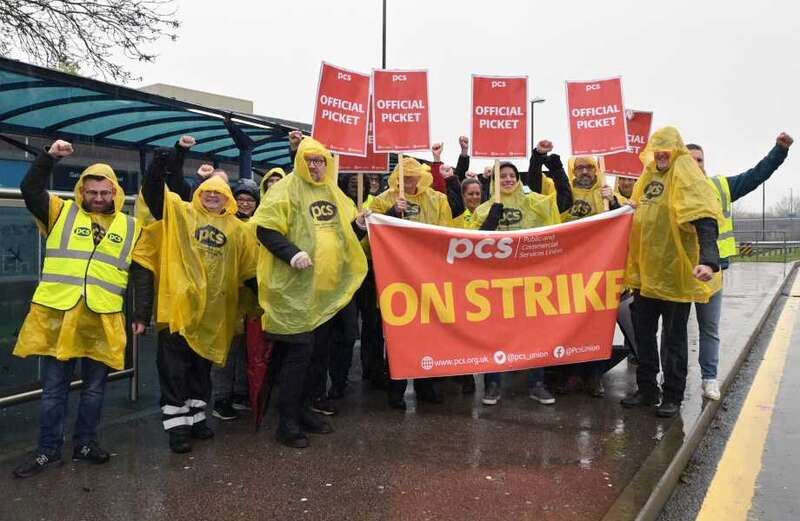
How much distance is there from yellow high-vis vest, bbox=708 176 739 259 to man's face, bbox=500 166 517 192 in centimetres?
166

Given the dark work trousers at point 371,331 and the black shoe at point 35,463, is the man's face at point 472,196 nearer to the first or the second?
the dark work trousers at point 371,331

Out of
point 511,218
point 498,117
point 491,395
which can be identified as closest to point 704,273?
point 511,218

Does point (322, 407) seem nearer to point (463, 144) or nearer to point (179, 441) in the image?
point (179, 441)

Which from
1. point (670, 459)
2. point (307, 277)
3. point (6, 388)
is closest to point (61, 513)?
point (6, 388)

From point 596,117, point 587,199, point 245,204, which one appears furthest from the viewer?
point 587,199

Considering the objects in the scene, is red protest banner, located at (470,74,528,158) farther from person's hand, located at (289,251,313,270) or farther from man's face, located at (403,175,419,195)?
person's hand, located at (289,251,313,270)

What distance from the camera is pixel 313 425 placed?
13.7 ft

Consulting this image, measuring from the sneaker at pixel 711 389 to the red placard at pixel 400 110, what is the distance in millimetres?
2842

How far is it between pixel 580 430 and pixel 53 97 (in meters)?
5.83

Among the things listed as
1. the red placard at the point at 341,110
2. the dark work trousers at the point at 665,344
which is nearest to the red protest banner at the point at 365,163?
the red placard at the point at 341,110

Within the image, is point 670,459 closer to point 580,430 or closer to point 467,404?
point 580,430

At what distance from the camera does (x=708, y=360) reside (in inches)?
197

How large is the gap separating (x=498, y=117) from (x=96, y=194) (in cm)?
298

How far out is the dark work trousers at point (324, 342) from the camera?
4250 mm
